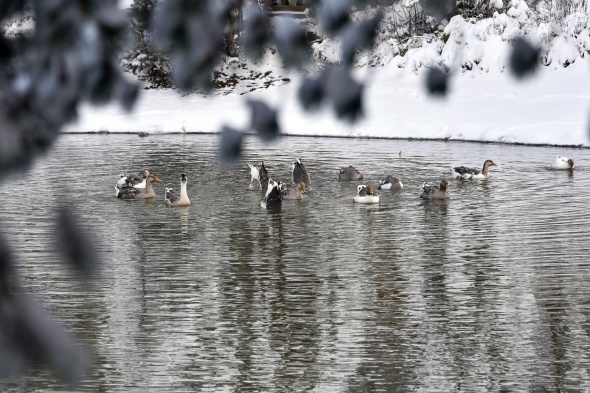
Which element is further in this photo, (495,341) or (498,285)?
(498,285)

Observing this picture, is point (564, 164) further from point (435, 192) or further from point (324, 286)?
point (324, 286)

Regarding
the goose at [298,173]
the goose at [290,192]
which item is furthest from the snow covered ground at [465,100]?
the goose at [290,192]

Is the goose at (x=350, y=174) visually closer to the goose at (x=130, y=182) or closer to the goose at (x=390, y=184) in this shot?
the goose at (x=390, y=184)

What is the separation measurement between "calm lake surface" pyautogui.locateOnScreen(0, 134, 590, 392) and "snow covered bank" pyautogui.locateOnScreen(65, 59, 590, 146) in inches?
363

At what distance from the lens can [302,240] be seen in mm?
16750

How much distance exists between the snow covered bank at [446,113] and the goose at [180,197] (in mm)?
10936

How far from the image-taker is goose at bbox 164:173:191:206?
20.2 m

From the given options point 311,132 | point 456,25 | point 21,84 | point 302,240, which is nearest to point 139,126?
point 311,132

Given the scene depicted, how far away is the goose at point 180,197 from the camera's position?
20.2m

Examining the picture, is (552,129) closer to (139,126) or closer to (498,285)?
(139,126)

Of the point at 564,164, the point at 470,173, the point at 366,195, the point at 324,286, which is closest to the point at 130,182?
the point at 366,195

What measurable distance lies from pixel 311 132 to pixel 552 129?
8.35 metres

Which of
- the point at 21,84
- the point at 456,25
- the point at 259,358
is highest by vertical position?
the point at 456,25

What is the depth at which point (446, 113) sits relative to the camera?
37.3 meters
